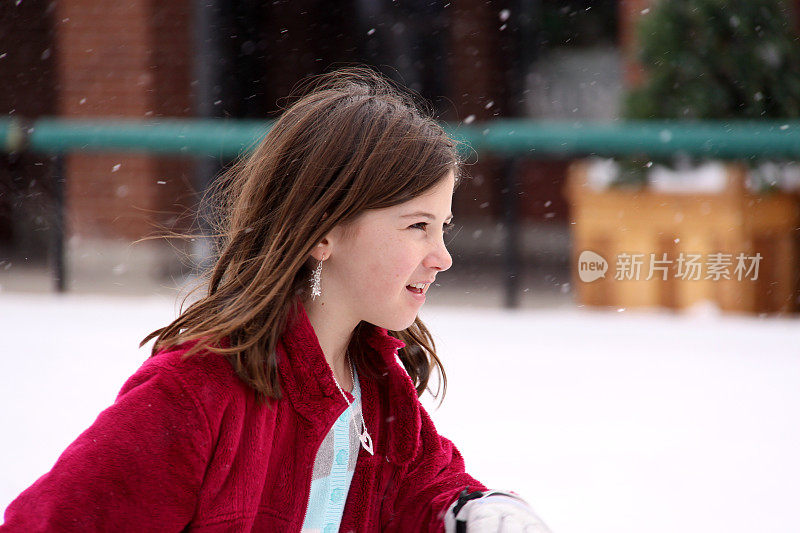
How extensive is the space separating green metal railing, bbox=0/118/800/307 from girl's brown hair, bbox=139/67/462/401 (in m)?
2.07

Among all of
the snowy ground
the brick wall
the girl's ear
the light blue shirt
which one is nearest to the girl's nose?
the girl's ear

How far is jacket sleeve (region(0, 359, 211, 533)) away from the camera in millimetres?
937

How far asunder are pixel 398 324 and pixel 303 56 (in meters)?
7.39

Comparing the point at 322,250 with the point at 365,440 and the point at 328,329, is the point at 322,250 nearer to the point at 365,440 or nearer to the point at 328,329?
the point at 328,329

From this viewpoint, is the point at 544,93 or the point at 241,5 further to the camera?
the point at 544,93

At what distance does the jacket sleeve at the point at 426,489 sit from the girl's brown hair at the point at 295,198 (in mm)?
345

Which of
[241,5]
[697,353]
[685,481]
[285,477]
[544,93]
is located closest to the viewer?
[285,477]

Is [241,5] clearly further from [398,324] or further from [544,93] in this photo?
[398,324]

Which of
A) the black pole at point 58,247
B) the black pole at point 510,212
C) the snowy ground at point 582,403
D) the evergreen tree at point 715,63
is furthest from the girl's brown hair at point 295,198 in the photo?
the evergreen tree at point 715,63

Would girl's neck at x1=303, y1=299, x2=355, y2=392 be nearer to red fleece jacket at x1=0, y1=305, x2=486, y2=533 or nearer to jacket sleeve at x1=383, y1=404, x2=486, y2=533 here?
red fleece jacket at x1=0, y1=305, x2=486, y2=533

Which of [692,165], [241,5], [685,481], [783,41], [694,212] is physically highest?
[241,5]

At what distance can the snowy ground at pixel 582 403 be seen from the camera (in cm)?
191

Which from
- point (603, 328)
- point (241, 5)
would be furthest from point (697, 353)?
point (241, 5)

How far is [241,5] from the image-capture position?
247 inches
